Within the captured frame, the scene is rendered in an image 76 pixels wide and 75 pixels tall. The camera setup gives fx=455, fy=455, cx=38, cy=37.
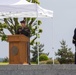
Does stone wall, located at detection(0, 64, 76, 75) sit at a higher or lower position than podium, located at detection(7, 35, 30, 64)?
lower

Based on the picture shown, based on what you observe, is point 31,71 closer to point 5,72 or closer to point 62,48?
point 5,72

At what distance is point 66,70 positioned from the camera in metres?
17.3

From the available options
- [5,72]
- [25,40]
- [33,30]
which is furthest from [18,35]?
[33,30]

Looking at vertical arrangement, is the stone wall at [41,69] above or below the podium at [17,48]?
below

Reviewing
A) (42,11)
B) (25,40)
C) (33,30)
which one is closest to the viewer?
(25,40)

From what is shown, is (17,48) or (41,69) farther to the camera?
(17,48)

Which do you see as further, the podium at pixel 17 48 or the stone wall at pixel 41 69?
the podium at pixel 17 48

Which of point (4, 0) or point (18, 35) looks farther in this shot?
point (4, 0)

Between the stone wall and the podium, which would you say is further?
the podium

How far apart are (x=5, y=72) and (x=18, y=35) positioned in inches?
68.1

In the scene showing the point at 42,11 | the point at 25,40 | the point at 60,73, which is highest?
the point at 42,11

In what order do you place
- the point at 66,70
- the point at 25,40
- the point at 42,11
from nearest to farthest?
the point at 66,70
the point at 25,40
the point at 42,11

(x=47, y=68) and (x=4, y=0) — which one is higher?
(x=4, y=0)

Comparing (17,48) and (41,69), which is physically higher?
(17,48)
